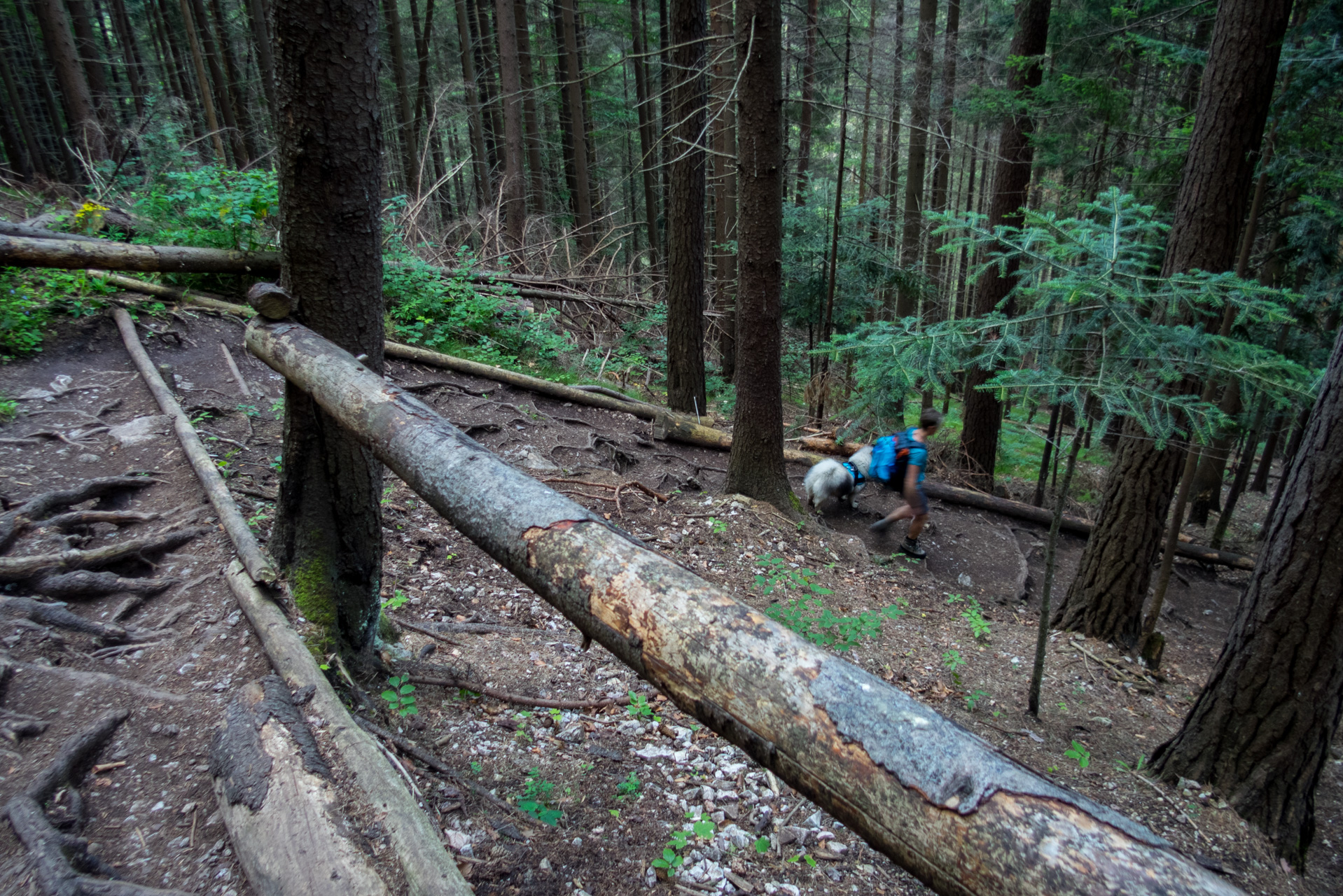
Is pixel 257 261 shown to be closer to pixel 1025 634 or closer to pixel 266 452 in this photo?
pixel 266 452

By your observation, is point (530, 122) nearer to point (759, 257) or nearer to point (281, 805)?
point (759, 257)

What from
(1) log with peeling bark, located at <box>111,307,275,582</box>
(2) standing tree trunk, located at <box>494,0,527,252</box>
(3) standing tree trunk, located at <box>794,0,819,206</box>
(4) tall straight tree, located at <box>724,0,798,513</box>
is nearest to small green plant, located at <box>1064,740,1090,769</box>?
(4) tall straight tree, located at <box>724,0,798,513</box>

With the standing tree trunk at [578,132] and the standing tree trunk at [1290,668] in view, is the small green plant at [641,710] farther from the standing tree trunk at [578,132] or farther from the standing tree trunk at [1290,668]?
the standing tree trunk at [578,132]

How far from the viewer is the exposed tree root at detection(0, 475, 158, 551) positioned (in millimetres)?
3508

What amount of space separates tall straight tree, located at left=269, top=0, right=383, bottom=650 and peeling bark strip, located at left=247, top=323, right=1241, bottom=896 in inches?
54.5

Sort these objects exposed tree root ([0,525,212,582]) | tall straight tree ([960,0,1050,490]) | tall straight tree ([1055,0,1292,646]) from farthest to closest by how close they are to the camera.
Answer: tall straight tree ([960,0,1050,490]) < tall straight tree ([1055,0,1292,646]) < exposed tree root ([0,525,212,582])

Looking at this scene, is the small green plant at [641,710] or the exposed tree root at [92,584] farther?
the small green plant at [641,710]

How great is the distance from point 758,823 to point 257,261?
27.0ft

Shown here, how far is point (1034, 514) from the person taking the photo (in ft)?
30.7

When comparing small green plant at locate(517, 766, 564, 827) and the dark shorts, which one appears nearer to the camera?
small green plant at locate(517, 766, 564, 827)

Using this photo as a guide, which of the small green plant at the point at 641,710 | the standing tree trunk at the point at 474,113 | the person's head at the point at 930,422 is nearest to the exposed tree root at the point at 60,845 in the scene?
the small green plant at the point at 641,710

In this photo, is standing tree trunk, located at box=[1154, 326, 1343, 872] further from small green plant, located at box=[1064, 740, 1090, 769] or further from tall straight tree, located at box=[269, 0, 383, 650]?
tall straight tree, located at box=[269, 0, 383, 650]

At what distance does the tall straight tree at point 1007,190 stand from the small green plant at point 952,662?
473cm

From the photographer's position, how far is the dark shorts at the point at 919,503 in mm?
7844
